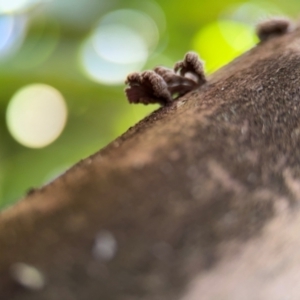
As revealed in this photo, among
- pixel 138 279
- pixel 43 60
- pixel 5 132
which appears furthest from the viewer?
pixel 5 132

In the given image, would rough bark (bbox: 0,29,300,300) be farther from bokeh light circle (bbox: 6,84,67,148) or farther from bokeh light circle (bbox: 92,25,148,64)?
bokeh light circle (bbox: 92,25,148,64)

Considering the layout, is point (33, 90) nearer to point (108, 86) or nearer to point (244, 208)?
point (108, 86)

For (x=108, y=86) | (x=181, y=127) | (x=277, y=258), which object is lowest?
(x=277, y=258)

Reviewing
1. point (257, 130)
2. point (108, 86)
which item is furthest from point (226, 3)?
point (257, 130)

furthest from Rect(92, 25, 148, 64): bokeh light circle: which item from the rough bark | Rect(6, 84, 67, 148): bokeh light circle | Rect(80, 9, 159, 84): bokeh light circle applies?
the rough bark

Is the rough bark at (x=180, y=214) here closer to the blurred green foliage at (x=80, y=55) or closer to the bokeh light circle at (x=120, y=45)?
the blurred green foliage at (x=80, y=55)

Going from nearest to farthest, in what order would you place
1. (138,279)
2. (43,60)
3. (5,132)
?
(138,279), (43,60), (5,132)

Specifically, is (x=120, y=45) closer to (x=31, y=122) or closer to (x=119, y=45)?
(x=119, y=45)

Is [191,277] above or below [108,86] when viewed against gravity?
below
